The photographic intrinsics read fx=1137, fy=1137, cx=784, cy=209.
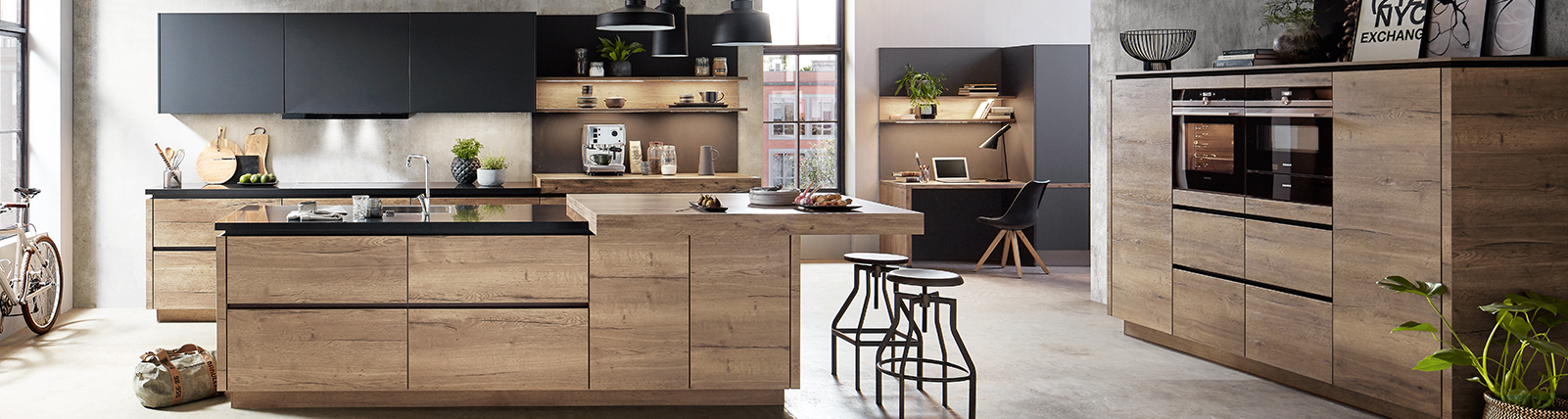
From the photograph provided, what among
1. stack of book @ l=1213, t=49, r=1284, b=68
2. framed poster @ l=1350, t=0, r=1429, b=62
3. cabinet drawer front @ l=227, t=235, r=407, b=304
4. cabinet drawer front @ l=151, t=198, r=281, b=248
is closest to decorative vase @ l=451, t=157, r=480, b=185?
cabinet drawer front @ l=151, t=198, r=281, b=248

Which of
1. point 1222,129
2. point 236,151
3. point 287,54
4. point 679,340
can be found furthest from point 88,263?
point 1222,129

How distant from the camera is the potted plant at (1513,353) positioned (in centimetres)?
396

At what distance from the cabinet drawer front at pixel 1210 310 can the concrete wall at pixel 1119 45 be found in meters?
0.74

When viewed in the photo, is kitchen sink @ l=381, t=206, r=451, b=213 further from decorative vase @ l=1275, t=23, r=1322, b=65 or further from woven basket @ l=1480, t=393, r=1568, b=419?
woven basket @ l=1480, t=393, r=1568, b=419

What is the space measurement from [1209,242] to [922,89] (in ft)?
14.9

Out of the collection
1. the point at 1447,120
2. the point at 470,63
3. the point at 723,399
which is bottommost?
the point at 723,399

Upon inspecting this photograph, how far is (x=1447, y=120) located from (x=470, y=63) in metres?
5.51

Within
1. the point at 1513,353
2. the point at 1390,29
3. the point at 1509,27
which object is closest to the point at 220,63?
the point at 1390,29

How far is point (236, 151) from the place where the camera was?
7.63 metres

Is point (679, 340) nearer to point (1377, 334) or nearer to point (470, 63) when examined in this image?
point (1377, 334)

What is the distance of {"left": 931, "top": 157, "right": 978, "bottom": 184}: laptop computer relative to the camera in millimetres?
9758

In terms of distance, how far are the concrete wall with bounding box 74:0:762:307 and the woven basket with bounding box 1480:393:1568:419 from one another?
5.28 m

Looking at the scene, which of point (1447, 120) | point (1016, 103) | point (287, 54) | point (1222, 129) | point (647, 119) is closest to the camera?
point (1447, 120)

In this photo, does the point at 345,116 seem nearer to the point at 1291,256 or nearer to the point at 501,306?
the point at 501,306
